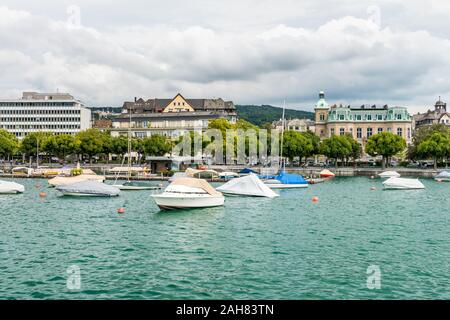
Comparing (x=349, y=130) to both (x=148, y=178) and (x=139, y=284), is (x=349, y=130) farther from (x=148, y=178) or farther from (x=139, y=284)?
(x=139, y=284)

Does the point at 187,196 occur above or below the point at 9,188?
above

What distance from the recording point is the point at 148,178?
95.4 metres

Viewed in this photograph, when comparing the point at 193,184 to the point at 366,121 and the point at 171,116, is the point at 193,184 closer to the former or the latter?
the point at 171,116

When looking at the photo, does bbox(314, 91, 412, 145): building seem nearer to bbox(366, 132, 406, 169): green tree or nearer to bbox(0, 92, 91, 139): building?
bbox(366, 132, 406, 169): green tree

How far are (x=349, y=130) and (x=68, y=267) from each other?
16534cm

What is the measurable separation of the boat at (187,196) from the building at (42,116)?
5812 inches

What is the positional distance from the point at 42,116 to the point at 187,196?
515 feet

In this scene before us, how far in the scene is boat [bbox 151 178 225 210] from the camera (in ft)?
159

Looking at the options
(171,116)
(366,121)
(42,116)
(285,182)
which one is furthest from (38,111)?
(285,182)

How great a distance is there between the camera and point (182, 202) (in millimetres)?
48969

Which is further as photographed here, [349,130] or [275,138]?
[349,130]

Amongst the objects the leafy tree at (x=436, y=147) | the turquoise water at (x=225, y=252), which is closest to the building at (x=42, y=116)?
the leafy tree at (x=436, y=147)

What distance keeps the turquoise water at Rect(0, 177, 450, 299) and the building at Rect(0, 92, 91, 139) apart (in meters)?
142
